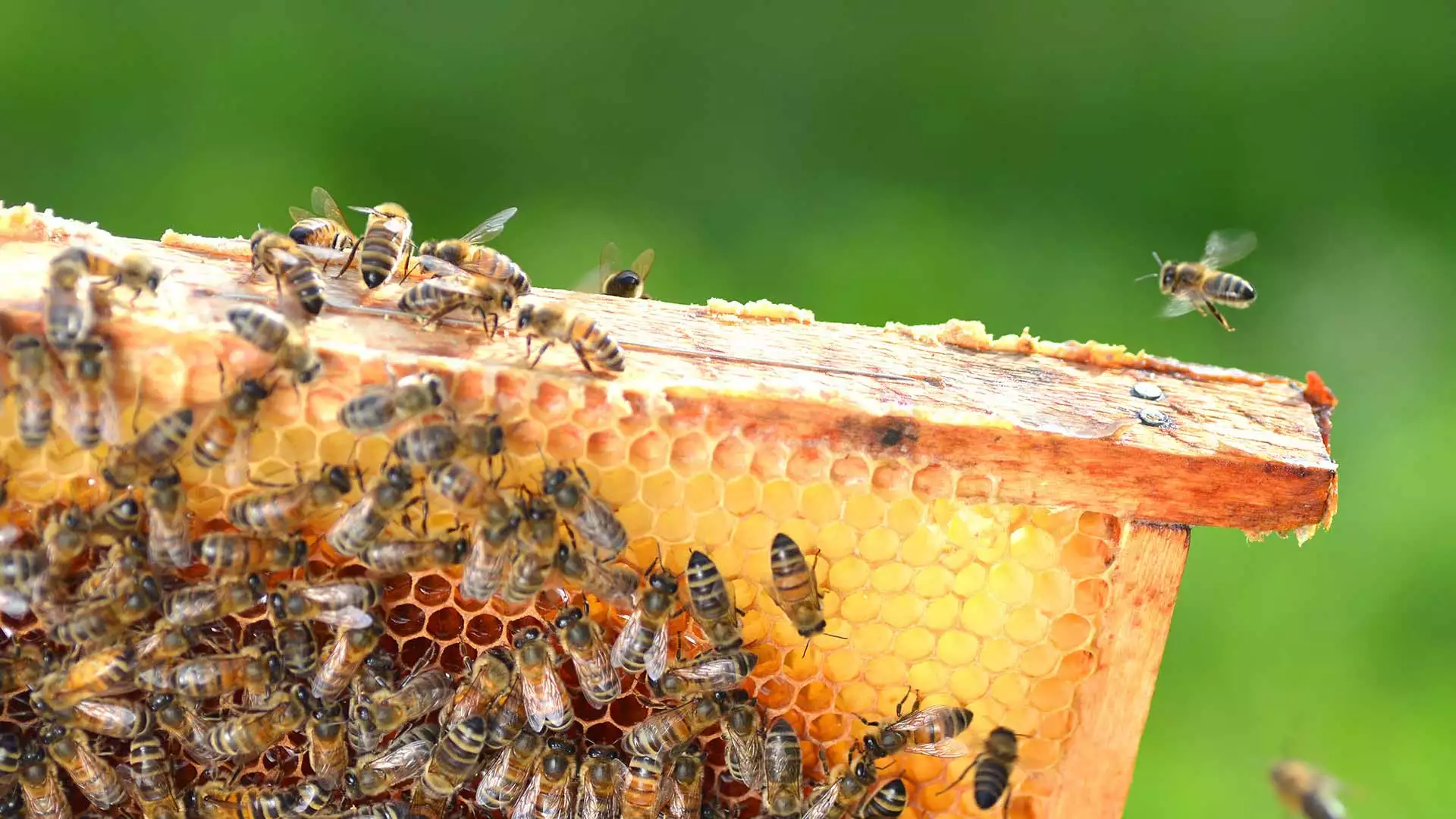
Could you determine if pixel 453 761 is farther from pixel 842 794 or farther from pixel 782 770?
pixel 842 794

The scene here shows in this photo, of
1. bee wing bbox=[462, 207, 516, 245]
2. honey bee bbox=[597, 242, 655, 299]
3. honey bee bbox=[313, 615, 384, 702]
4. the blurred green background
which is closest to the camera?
honey bee bbox=[313, 615, 384, 702]

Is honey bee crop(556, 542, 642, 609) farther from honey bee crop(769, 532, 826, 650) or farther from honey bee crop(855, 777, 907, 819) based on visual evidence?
honey bee crop(855, 777, 907, 819)

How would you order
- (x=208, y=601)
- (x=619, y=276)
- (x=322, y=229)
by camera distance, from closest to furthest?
1. (x=208, y=601)
2. (x=322, y=229)
3. (x=619, y=276)

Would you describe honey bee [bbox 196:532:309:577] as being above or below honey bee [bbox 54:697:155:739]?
above

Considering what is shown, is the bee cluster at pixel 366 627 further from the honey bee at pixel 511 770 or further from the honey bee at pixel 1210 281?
the honey bee at pixel 1210 281

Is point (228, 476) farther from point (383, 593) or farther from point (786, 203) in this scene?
point (786, 203)

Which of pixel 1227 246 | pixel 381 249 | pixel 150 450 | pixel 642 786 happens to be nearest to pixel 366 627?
pixel 150 450

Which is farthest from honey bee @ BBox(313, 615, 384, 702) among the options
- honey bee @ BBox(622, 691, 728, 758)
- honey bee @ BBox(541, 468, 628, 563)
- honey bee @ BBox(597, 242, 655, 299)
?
honey bee @ BBox(597, 242, 655, 299)
